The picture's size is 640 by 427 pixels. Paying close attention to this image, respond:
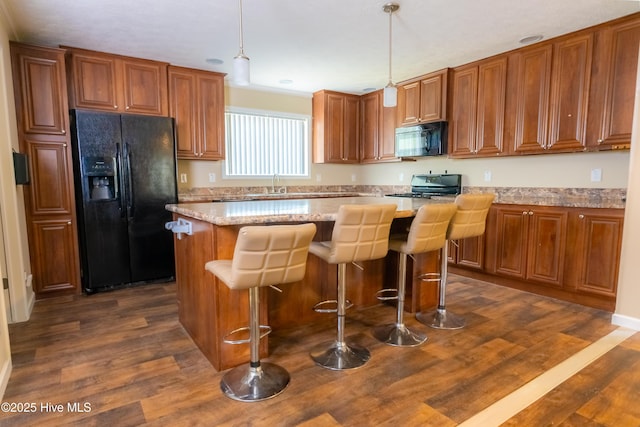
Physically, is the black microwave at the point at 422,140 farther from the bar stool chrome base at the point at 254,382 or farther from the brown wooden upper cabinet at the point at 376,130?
the bar stool chrome base at the point at 254,382

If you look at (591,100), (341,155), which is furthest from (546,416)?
(341,155)

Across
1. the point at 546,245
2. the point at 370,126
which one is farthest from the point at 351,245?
the point at 370,126

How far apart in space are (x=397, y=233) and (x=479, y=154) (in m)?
1.70

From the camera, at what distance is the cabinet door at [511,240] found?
3.47 meters

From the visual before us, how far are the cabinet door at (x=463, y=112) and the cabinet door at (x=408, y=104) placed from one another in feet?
1.55

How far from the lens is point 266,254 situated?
1.61 meters

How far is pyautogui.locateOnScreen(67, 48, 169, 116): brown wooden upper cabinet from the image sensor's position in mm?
3449

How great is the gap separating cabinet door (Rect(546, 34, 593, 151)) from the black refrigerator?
3.75 m

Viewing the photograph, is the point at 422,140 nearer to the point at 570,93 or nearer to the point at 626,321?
the point at 570,93

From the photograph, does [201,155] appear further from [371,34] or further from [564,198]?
[564,198]

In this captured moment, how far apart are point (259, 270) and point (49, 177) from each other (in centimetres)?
281

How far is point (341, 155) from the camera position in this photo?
5.41 metres

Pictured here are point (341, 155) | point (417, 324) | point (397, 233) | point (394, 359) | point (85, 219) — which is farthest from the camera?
point (341, 155)

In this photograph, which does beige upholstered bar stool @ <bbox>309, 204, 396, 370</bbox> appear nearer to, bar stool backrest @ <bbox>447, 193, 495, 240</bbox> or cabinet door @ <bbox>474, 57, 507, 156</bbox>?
bar stool backrest @ <bbox>447, 193, 495, 240</bbox>
